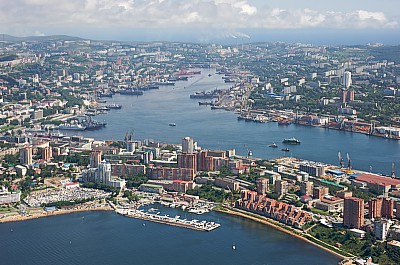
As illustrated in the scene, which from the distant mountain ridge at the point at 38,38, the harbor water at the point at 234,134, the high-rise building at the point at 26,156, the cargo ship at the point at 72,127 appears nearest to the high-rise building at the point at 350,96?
the harbor water at the point at 234,134

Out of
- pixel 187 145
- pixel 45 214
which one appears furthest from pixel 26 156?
pixel 45 214

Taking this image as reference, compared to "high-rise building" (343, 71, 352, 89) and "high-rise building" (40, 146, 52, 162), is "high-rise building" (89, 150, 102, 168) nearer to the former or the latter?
"high-rise building" (40, 146, 52, 162)

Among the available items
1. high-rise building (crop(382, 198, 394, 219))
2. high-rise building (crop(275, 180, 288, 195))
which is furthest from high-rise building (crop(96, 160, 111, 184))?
high-rise building (crop(382, 198, 394, 219))

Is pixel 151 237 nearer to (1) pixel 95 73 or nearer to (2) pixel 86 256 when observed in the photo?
(2) pixel 86 256

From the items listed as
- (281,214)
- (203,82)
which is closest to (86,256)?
(281,214)

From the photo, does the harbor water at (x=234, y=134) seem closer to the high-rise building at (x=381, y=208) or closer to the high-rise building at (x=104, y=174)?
the high-rise building at (x=381, y=208)
